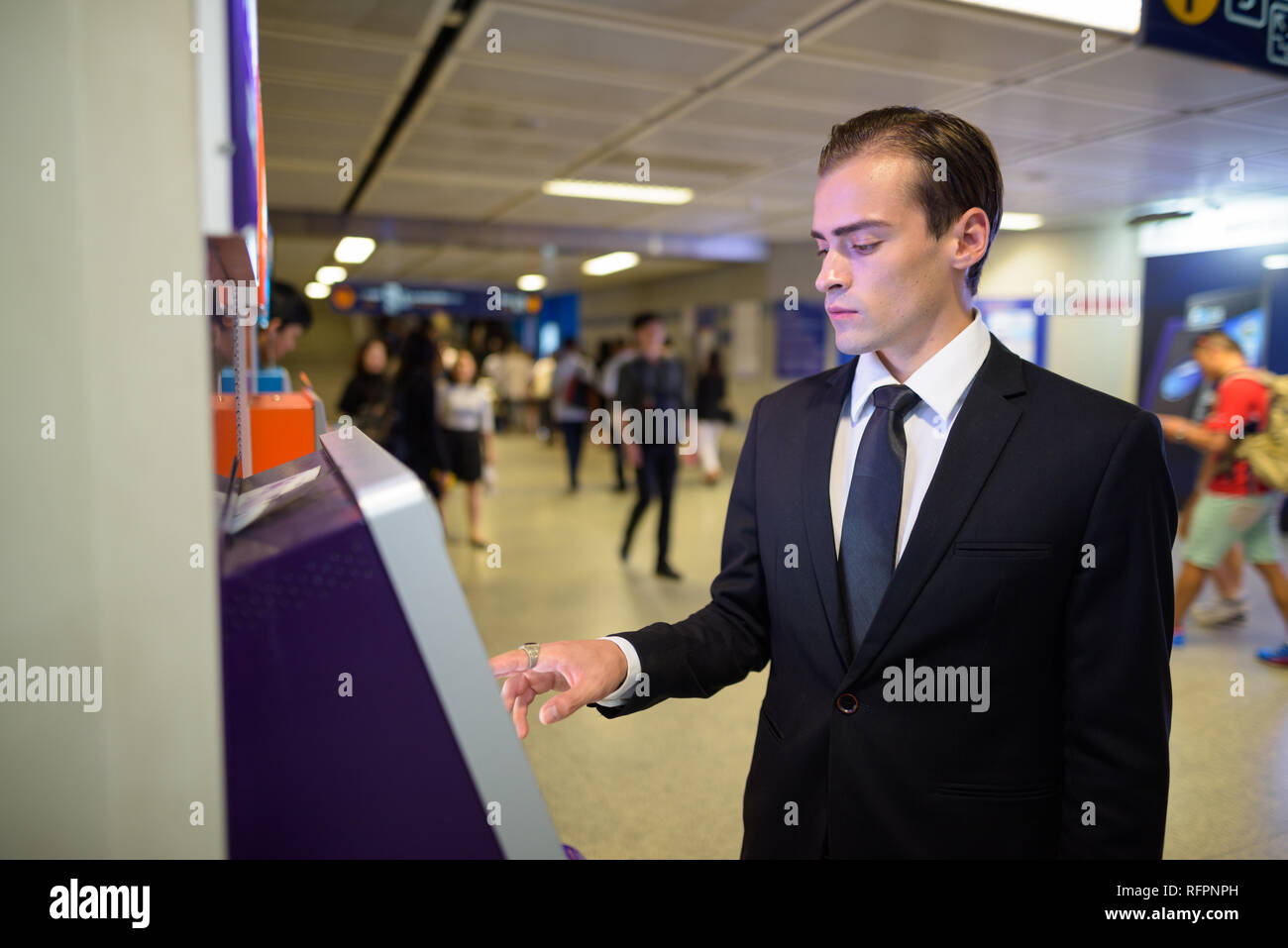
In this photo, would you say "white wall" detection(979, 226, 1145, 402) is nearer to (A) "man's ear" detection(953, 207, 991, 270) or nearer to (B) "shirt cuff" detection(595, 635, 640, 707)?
(A) "man's ear" detection(953, 207, 991, 270)

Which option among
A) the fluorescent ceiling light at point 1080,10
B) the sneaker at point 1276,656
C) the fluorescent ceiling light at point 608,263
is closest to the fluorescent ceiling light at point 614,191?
the fluorescent ceiling light at point 608,263

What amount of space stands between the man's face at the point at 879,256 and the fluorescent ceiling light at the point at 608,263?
10.2m

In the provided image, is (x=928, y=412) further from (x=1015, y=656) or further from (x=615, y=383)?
(x=615, y=383)

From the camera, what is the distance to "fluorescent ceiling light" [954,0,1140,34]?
3.50 metres

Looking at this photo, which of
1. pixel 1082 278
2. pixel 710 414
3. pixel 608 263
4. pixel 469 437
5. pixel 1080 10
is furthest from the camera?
pixel 608 263

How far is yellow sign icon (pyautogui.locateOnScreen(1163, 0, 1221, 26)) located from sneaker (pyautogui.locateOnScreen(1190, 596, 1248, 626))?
340cm

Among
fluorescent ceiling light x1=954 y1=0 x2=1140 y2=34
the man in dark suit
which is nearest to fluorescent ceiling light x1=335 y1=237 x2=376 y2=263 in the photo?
fluorescent ceiling light x1=954 y1=0 x2=1140 y2=34

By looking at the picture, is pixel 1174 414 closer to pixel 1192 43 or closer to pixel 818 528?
pixel 1192 43

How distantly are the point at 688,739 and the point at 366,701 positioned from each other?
2.83 metres

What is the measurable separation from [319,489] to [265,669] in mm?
161

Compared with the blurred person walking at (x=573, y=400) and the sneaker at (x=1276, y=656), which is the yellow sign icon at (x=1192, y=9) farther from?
the blurred person walking at (x=573, y=400)

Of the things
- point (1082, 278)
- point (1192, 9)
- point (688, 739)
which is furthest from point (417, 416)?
point (1082, 278)

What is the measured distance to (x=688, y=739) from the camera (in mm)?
3293

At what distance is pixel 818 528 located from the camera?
1.12m
